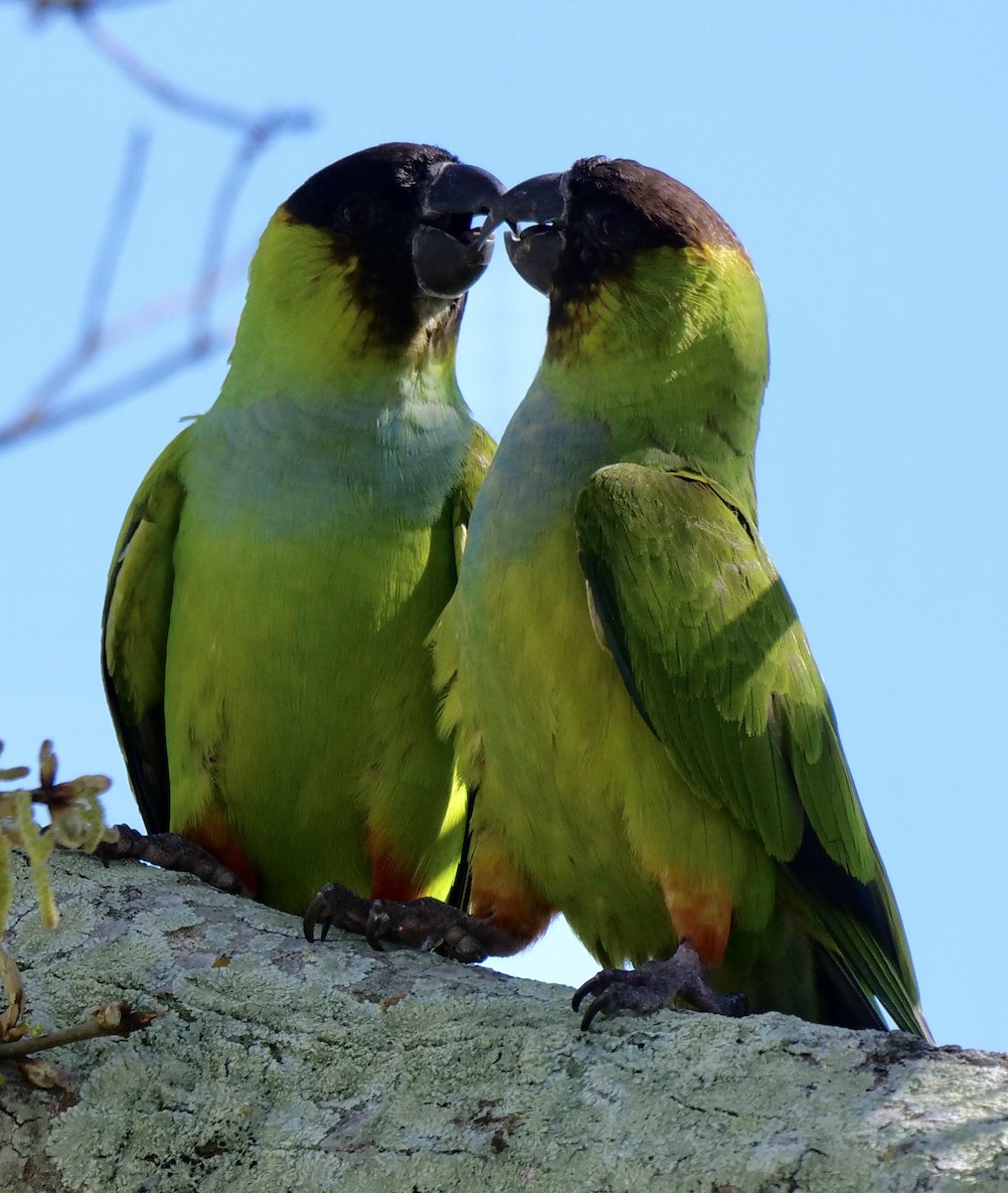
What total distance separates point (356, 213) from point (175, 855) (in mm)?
2095

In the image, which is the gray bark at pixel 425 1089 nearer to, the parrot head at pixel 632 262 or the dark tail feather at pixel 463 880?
the dark tail feather at pixel 463 880

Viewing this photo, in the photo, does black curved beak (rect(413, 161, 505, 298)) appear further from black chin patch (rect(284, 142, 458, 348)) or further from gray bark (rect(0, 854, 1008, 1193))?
gray bark (rect(0, 854, 1008, 1193))

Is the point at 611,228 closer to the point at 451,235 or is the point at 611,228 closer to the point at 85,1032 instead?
the point at 451,235

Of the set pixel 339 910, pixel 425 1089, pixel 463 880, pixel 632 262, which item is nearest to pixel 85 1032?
pixel 425 1089

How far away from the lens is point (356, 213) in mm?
4977

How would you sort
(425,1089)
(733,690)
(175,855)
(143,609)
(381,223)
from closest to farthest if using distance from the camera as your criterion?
(425,1089)
(733,690)
(175,855)
(143,609)
(381,223)

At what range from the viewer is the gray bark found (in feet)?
7.60

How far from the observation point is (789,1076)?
2494mm

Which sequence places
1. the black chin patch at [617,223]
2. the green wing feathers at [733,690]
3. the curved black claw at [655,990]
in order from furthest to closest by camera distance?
the black chin patch at [617,223]
the green wing feathers at [733,690]
the curved black claw at [655,990]

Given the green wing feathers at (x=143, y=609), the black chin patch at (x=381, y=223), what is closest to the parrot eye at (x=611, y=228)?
the black chin patch at (x=381, y=223)

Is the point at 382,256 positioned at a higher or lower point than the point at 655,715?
higher

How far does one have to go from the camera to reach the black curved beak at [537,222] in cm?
460

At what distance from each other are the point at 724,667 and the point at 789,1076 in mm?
1545

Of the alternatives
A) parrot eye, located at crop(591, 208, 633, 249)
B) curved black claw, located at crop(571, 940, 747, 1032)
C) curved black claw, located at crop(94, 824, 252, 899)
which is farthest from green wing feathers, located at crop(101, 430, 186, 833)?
curved black claw, located at crop(571, 940, 747, 1032)
